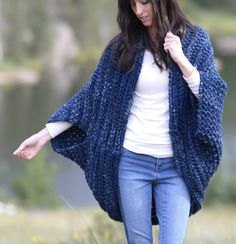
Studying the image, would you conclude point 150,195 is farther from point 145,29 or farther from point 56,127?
point 145,29

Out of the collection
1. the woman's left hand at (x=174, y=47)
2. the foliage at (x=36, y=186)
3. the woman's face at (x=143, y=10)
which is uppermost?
the woman's face at (x=143, y=10)

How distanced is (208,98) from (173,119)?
0.49 feet

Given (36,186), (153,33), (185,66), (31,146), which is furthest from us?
(36,186)

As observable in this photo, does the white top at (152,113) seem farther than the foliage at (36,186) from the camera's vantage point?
No

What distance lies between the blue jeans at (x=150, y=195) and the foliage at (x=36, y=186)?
9977mm

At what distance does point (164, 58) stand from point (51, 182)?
10637 millimetres

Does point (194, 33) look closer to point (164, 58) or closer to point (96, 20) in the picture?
point (164, 58)

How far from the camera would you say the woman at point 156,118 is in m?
3.07

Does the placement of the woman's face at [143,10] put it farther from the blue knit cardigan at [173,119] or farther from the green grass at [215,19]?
the green grass at [215,19]

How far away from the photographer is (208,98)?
10.1 ft

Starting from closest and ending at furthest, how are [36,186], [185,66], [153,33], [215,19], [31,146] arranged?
[185,66], [153,33], [31,146], [36,186], [215,19]

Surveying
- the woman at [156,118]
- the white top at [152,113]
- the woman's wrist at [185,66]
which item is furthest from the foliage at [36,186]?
the woman's wrist at [185,66]

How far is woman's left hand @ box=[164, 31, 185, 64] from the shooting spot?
118 inches

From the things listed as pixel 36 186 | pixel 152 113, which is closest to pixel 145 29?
pixel 152 113
